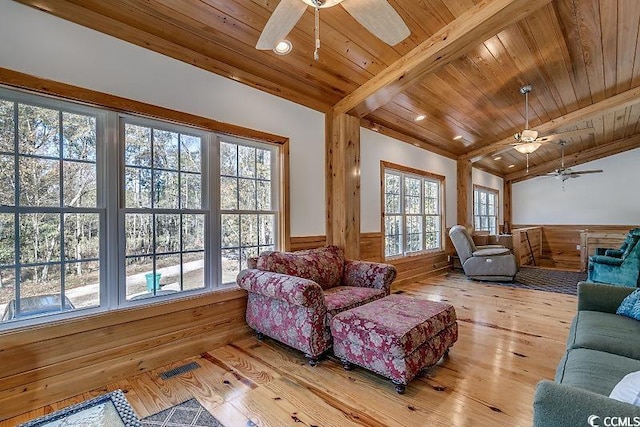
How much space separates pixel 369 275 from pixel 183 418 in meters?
2.06

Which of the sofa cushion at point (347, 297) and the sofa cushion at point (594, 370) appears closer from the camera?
the sofa cushion at point (594, 370)

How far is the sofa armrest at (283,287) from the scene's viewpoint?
2.38 m

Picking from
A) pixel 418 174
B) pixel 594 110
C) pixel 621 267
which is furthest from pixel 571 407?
pixel 594 110

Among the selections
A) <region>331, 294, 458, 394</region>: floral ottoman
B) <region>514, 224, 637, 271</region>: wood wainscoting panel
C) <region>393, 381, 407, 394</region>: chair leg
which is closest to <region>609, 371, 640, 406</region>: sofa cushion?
<region>331, 294, 458, 394</region>: floral ottoman

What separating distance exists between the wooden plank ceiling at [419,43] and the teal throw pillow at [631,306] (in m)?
2.39

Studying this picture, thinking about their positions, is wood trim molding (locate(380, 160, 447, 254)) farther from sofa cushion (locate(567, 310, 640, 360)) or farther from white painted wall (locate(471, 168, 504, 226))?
sofa cushion (locate(567, 310, 640, 360))

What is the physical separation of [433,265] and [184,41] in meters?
5.57

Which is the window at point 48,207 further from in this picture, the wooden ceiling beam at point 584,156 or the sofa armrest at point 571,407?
the wooden ceiling beam at point 584,156

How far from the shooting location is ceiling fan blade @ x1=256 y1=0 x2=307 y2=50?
1.78m

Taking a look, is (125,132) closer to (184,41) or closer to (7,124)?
(7,124)

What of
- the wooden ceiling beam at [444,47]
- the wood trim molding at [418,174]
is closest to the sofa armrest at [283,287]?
the wooden ceiling beam at [444,47]

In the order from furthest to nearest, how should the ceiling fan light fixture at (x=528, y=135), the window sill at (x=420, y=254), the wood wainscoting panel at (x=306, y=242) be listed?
the window sill at (x=420, y=254) < the ceiling fan light fixture at (x=528, y=135) < the wood wainscoting panel at (x=306, y=242)

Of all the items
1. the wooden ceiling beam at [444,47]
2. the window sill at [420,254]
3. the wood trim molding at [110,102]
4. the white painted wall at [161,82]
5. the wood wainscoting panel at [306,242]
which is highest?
the wooden ceiling beam at [444,47]

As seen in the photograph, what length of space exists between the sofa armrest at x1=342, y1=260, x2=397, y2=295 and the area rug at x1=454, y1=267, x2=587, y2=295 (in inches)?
130
